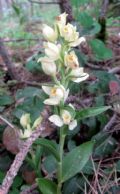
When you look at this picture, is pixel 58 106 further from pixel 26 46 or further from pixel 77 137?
pixel 26 46

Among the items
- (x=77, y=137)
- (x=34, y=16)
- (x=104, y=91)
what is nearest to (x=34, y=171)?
(x=77, y=137)

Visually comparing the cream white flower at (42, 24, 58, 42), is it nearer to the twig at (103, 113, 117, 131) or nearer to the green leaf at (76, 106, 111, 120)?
the green leaf at (76, 106, 111, 120)

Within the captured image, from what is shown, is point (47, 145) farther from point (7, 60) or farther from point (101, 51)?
point (7, 60)

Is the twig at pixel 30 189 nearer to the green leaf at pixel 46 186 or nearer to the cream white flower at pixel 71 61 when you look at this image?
the green leaf at pixel 46 186

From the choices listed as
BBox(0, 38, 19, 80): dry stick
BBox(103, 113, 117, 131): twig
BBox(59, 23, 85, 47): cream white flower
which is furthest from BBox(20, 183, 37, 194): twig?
BBox(0, 38, 19, 80): dry stick

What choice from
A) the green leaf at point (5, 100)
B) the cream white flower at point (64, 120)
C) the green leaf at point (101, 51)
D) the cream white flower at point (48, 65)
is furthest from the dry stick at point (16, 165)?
the green leaf at point (101, 51)

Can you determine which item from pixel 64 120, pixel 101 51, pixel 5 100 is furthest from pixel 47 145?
pixel 101 51
